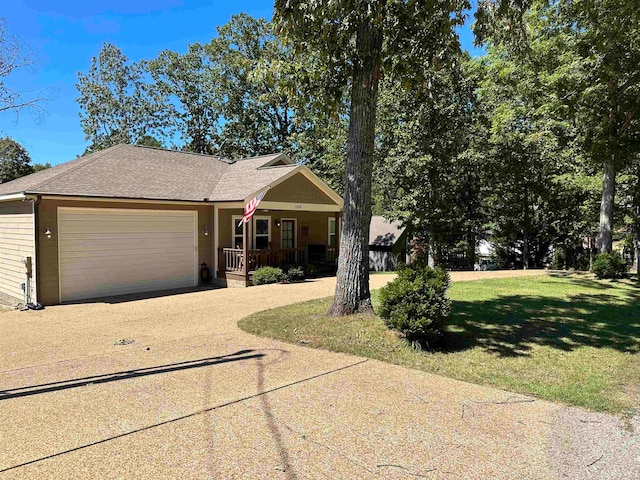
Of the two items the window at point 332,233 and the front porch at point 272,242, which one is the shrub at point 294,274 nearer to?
the front porch at point 272,242

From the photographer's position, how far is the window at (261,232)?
1670 centimetres

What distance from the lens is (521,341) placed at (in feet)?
23.7

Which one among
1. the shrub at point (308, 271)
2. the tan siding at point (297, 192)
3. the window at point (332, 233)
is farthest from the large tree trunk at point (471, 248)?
the shrub at point (308, 271)

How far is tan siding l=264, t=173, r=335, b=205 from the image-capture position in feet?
50.3

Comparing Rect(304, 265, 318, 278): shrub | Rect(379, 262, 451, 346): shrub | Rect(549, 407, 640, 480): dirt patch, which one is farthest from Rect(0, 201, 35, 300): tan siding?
Rect(549, 407, 640, 480): dirt patch

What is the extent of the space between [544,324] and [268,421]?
6.45m

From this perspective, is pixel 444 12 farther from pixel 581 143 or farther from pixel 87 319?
pixel 581 143

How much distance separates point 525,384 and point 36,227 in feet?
37.4

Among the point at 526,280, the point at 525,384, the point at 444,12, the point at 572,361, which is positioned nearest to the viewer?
the point at 525,384

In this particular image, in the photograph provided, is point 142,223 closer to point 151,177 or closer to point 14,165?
point 151,177

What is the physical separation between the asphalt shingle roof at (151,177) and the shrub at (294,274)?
10.0 ft

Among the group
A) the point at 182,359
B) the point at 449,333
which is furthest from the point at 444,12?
the point at 182,359

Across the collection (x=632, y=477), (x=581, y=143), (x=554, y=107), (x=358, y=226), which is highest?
(x=554, y=107)

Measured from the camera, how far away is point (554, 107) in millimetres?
Result: 15297
